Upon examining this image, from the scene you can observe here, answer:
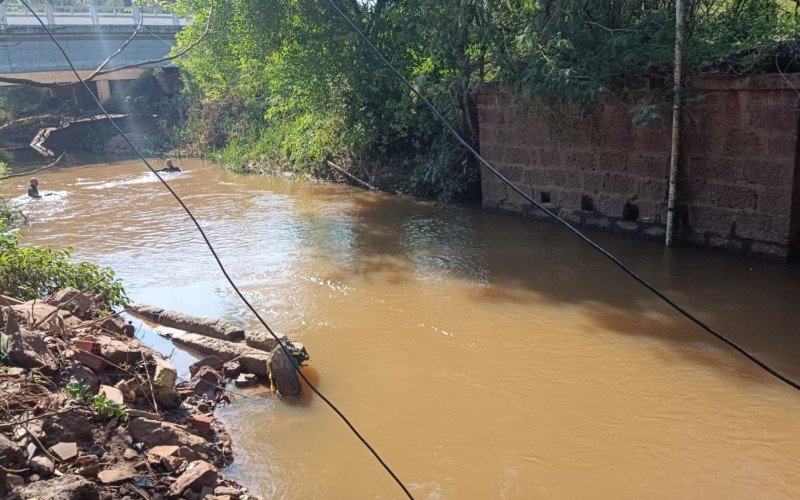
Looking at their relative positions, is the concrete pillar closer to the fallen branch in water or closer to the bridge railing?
the bridge railing

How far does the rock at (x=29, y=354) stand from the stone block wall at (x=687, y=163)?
7.64 meters

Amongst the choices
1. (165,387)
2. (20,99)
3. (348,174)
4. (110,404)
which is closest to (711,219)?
(165,387)

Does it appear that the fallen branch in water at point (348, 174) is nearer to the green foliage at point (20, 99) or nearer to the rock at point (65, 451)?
the rock at point (65, 451)

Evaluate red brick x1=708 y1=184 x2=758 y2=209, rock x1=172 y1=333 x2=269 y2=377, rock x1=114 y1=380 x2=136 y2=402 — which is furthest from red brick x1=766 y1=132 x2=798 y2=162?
rock x1=114 y1=380 x2=136 y2=402

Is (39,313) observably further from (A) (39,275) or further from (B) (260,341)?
(B) (260,341)

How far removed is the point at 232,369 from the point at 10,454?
251 cm

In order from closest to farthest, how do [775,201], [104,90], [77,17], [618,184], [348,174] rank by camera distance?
[775,201], [618,184], [348,174], [77,17], [104,90]

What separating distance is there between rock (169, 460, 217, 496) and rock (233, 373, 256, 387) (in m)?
1.71

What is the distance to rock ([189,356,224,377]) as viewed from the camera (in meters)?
6.49

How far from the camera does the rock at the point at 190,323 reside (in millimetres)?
7199

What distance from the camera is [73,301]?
7.06 m

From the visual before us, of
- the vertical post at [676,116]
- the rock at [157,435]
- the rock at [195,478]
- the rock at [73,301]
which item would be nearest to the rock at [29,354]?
the rock at [157,435]

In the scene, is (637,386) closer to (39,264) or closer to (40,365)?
(40,365)

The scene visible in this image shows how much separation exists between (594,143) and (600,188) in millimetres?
690
